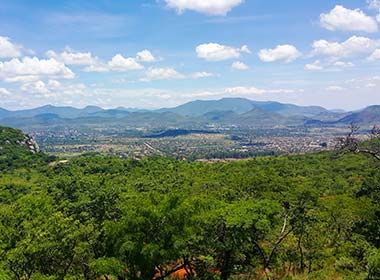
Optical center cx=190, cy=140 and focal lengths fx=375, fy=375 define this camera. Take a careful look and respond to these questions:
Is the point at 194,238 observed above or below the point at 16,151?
above

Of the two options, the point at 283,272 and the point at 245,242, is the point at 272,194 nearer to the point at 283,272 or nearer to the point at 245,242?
the point at 283,272

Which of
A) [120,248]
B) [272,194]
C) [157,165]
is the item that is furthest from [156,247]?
[157,165]

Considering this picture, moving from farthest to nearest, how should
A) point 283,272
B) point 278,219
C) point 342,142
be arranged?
point 283,272, point 278,219, point 342,142

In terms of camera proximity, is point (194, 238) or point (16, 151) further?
point (16, 151)

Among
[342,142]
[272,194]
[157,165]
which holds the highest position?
[342,142]

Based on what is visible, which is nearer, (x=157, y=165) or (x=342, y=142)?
(x=342, y=142)

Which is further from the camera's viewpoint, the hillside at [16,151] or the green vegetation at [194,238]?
the hillside at [16,151]

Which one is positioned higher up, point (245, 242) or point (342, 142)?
point (342, 142)

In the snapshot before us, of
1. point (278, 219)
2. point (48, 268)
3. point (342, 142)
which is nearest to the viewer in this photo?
point (342, 142)

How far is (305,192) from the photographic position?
886 inches

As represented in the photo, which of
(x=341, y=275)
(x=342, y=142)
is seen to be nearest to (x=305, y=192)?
(x=341, y=275)

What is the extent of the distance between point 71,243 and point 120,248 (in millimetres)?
2375

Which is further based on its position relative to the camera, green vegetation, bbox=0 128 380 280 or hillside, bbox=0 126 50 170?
hillside, bbox=0 126 50 170

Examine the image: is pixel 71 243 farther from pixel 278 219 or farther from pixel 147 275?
pixel 278 219
